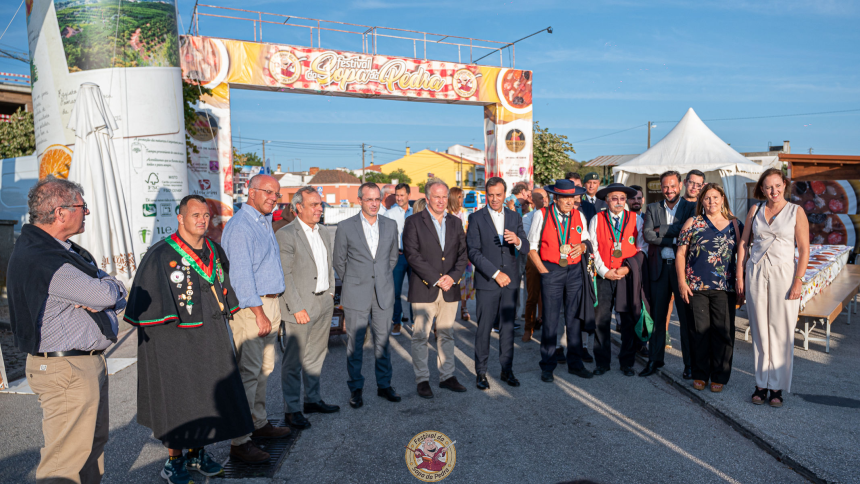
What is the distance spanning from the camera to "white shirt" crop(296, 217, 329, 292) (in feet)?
14.3

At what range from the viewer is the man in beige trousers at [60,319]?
2.66m

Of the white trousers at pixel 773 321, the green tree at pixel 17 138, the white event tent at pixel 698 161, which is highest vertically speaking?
the green tree at pixel 17 138

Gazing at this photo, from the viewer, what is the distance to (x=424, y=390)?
4887mm

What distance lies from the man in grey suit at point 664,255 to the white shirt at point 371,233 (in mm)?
2782

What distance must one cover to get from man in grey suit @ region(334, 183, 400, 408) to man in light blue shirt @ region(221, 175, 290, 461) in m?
0.79

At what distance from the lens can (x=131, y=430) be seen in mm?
4141

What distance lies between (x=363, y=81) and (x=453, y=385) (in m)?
11.1

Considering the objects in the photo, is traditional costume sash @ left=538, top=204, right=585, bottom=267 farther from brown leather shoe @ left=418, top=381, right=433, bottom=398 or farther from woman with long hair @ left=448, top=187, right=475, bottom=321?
brown leather shoe @ left=418, top=381, right=433, bottom=398

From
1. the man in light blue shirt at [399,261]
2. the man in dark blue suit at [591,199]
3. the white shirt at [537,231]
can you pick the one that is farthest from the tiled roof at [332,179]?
the white shirt at [537,231]

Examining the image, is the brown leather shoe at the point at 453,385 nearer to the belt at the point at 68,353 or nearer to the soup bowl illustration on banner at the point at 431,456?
the soup bowl illustration on banner at the point at 431,456

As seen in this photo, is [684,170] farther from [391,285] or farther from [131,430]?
[131,430]

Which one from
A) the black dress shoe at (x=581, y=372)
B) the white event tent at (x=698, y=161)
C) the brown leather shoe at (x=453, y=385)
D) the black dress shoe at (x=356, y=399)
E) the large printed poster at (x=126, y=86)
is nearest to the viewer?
the black dress shoe at (x=356, y=399)

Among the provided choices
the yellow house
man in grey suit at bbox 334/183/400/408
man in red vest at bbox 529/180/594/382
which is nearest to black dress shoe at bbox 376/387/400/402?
man in grey suit at bbox 334/183/400/408

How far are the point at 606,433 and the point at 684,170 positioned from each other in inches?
541
